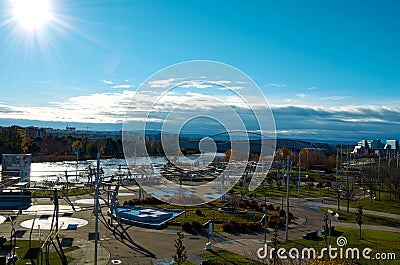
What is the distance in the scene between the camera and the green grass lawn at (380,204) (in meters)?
20.8

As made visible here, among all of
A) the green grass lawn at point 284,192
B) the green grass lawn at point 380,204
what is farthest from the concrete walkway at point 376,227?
the green grass lawn at point 284,192

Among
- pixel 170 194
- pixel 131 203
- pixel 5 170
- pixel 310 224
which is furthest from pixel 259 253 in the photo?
pixel 5 170

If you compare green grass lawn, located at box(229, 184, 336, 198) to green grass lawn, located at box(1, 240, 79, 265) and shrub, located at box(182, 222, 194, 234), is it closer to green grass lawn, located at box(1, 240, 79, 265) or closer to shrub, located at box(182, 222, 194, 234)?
shrub, located at box(182, 222, 194, 234)

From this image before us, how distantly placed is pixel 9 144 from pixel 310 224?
106 feet

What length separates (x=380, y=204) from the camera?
2259 centimetres

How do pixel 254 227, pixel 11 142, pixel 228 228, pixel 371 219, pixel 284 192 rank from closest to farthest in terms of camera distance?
pixel 228 228
pixel 254 227
pixel 371 219
pixel 284 192
pixel 11 142

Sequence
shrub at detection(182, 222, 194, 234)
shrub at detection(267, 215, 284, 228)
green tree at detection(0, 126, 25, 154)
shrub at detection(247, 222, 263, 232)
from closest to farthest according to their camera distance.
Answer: shrub at detection(182, 222, 194, 234), shrub at detection(247, 222, 263, 232), shrub at detection(267, 215, 284, 228), green tree at detection(0, 126, 25, 154)

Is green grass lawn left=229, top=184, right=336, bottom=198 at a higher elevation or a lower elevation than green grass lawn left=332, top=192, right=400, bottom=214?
higher

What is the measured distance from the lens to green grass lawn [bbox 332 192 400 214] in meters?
20.8

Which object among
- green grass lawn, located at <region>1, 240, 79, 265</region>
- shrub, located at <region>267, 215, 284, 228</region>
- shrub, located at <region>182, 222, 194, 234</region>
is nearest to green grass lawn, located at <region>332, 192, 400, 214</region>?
shrub, located at <region>267, 215, 284, 228</region>

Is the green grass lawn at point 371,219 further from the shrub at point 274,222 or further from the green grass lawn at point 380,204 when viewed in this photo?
the shrub at point 274,222

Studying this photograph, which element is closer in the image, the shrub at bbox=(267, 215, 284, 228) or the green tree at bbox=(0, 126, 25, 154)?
the shrub at bbox=(267, 215, 284, 228)

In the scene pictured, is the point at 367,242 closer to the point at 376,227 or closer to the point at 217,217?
the point at 376,227

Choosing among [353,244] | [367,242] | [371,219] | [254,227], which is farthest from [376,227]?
[254,227]
